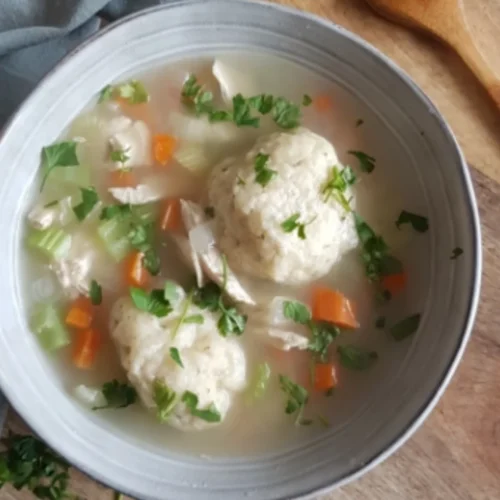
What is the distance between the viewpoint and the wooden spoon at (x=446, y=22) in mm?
1504

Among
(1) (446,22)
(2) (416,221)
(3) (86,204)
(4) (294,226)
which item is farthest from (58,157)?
(1) (446,22)

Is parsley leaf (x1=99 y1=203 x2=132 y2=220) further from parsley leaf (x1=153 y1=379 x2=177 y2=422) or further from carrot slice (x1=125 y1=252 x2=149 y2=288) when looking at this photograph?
parsley leaf (x1=153 y1=379 x2=177 y2=422)

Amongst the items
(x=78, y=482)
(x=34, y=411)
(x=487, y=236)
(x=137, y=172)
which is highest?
(x=487, y=236)

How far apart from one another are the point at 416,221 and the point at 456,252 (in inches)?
4.0

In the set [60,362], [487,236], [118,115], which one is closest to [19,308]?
[60,362]

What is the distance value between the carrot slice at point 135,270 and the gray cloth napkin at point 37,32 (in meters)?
0.37

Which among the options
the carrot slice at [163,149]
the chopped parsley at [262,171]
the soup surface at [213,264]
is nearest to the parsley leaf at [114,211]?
the soup surface at [213,264]

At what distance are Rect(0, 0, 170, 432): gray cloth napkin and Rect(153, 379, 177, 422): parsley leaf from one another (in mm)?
589

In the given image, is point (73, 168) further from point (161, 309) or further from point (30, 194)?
point (161, 309)

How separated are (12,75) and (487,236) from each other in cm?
96

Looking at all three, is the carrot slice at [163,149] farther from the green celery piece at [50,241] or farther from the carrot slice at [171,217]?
the green celery piece at [50,241]

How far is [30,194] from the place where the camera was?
1.44 meters

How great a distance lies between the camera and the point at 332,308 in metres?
1.46

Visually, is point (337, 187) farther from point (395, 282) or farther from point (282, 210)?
point (395, 282)
